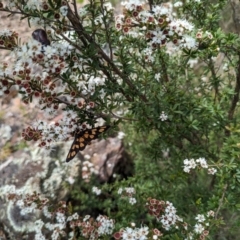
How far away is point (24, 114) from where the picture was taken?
4.36 m

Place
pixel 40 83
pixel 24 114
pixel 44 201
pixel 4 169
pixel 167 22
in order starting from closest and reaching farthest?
pixel 167 22, pixel 40 83, pixel 44 201, pixel 4 169, pixel 24 114

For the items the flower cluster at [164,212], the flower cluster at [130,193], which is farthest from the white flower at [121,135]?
the flower cluster at [164,212]

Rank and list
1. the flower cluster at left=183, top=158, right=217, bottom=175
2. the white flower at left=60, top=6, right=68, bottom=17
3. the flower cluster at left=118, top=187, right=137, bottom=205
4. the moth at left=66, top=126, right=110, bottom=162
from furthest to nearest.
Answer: the flower cluster at left=118, top=187, right=137, bottom=205, the moth at left=66, top=126, right=110, bottom=162, the flower cluster at left=183, top=158, right=217, bottom=175, the white flower at left=60, top=6, right=68, bottom=17

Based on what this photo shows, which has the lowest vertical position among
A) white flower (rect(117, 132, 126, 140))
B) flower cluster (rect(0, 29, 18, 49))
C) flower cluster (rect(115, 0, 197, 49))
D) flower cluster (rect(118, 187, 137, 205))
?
flower cluster (rect(118, 187, 137, 205))

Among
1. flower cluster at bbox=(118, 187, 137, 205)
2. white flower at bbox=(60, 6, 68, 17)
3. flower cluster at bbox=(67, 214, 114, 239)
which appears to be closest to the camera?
white flower at bbox=(60, 6, 68, 17)

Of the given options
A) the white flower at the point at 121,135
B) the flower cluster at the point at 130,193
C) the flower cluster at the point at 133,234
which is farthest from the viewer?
the white flower at the point at 121,135

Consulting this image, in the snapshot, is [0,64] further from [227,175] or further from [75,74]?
[227,175]

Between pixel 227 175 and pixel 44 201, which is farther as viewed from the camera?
pixel 44 201

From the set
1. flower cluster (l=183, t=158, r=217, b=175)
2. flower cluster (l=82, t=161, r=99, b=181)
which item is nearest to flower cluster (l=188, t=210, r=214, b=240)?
flower cluster (l=183, t=158, r=217, b=175)

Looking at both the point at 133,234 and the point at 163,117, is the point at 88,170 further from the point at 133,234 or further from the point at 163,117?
the point at 133,234

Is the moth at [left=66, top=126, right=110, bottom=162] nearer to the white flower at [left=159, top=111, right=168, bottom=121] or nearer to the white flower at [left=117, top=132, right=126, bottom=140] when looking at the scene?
the white flower at [left=159, top=111, right=168, bottom=121]

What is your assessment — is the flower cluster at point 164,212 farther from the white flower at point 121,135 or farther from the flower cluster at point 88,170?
the white flower at point 121,135

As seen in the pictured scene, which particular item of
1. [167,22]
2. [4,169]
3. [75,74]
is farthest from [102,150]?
[167,22]

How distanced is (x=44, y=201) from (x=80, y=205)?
1.04 meters
